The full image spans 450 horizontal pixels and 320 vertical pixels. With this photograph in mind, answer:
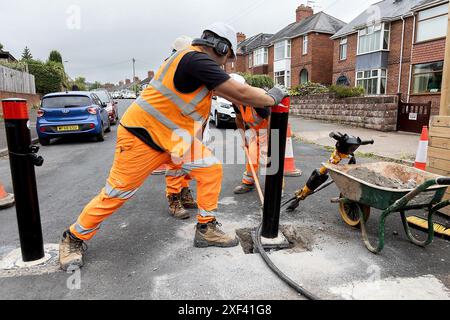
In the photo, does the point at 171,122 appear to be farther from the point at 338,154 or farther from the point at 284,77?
the point at 284,77

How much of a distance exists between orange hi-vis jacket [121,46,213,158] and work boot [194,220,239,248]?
0.72 meters

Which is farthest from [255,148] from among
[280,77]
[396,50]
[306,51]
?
[280,77]

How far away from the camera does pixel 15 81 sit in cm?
2130

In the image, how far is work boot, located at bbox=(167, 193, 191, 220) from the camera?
4.03 metres

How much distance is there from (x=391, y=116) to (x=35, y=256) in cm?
1274

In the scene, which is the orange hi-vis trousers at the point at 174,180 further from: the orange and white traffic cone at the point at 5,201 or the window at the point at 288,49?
the window at the point at 288,49

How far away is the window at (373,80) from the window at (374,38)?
1.54 metres

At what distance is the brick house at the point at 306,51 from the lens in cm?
3156

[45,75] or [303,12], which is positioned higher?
[303,12]

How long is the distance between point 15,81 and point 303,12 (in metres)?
28.7

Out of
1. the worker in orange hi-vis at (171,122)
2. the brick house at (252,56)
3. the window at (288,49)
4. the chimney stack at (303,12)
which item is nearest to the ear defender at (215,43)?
the worker in orange hi-vis at (171,122)
